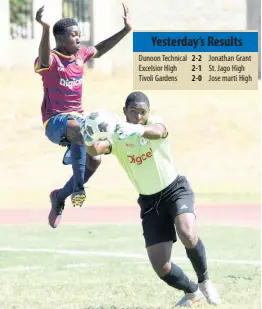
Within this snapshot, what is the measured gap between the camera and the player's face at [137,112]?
→ 10469 mm

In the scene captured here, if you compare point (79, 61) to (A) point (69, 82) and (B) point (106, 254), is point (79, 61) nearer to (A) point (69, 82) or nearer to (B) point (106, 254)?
(A) point (69, 82)

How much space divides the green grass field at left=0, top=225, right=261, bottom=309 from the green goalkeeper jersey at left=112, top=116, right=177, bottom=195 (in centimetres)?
138

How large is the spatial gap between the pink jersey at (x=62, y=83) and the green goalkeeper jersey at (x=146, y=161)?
2.37 ft

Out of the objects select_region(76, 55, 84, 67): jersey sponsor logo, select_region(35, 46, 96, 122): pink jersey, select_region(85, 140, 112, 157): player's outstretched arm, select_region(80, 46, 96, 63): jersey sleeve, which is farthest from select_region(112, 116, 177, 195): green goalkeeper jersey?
select_region(80, 46, 96, 63): jersey sleeve

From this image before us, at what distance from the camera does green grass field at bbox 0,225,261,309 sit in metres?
12.2

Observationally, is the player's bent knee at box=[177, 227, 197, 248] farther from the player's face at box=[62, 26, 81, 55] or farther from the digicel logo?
the player's face at box=[62, 26, 81, 55]

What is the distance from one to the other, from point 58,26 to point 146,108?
4.46 feet

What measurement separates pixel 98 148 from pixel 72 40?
1.37 meters

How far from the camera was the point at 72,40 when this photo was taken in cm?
1113

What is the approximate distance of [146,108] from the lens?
34.5 ft

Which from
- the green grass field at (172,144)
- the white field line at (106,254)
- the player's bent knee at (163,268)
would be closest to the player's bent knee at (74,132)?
the player's bent knee at (163,268)

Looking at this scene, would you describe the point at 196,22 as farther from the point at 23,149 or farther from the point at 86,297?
the point at 86,297
